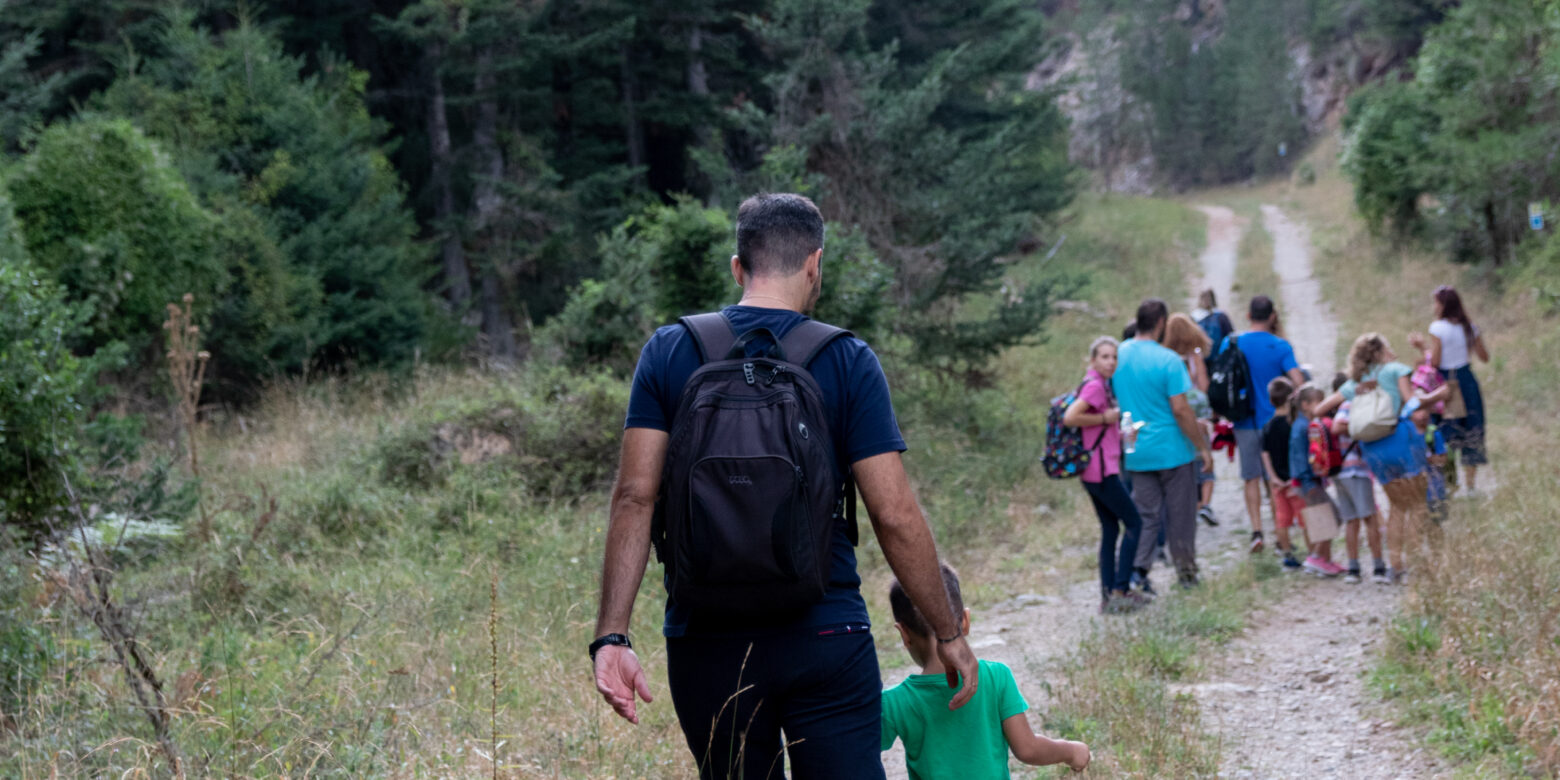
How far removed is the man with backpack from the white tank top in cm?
807

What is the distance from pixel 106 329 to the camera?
1229 cm

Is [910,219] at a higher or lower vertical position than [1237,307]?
higher

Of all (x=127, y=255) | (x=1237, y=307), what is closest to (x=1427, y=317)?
(x=1237, y=307)

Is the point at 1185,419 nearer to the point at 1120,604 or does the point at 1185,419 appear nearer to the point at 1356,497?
the point at 1120,604

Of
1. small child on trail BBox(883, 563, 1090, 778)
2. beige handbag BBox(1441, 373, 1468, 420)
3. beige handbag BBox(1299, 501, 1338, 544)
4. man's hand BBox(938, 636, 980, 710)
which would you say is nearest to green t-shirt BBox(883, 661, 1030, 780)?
small child on trail BBox(883, 563, 1090, 778)

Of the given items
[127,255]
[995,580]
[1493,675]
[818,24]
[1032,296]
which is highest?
[818,24]

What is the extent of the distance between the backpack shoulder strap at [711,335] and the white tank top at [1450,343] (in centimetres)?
834

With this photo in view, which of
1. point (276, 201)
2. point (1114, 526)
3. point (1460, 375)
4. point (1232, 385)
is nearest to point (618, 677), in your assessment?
point (1114, 526)

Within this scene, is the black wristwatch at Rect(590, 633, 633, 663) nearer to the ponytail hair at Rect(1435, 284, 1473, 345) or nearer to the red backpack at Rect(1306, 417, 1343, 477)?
the red backpack at Rect(1306, 417, 1343, 477)

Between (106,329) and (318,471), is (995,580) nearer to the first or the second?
(318,471)

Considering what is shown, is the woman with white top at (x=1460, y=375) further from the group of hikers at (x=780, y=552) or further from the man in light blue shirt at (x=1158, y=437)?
the group of hikers at (x=780, y=552)

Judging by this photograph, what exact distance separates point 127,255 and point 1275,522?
1207cm

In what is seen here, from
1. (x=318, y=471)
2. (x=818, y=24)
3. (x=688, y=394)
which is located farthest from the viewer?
(x=818, y=24)

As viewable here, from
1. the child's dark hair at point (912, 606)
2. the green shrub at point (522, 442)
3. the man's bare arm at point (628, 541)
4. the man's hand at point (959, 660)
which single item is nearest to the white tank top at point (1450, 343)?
the green shrub at point (522, 442)
